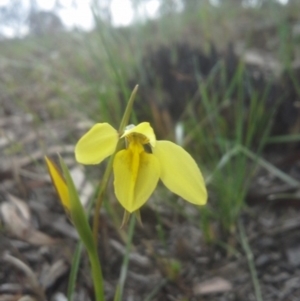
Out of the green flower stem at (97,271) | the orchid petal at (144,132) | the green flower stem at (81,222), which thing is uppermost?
the orchid petal at (144,132)

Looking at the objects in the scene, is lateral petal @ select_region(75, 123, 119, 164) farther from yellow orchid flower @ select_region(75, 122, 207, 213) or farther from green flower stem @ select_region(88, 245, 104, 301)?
green flower stem @ select_region(88, 245, 104, 301)

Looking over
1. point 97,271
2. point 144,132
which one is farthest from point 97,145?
point 97,271

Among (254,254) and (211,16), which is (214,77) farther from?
(211,16)

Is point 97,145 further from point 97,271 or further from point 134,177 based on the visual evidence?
point 97,271

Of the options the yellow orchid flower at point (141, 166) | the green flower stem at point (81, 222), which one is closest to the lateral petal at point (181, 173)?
the yellow orchid flower at point (141, 166)

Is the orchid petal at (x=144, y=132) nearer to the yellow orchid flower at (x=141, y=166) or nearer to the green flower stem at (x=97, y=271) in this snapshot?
the yellow orchid flower at (x=141, y=166)

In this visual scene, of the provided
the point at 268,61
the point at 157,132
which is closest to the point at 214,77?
the point at 157,132
